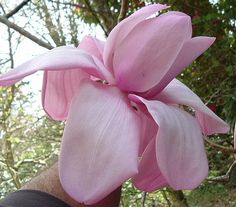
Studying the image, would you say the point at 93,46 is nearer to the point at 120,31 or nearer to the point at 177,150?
the point at 120,31

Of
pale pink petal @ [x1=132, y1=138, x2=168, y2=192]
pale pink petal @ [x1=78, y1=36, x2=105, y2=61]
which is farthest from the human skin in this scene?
pale pink petal @ [x1=78, y1=36, x2=105, y2=61]

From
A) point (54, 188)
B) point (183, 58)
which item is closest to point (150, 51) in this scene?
point (183, 58)

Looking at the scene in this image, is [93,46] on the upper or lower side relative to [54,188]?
upper

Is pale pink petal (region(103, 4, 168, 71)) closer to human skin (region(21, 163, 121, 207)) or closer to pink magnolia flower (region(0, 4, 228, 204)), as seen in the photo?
pink magnolia flower (region(0, 4, 228, 204))

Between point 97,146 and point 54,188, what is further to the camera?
point 54,188

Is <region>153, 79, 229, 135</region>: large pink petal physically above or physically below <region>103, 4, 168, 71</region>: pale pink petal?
below

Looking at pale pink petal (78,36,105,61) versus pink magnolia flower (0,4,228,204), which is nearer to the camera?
pink magnolia flower (0,4,228,204)

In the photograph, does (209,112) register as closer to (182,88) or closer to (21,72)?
(182,88)

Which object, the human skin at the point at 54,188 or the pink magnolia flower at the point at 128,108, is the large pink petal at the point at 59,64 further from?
the human skin at the point at 54,188
